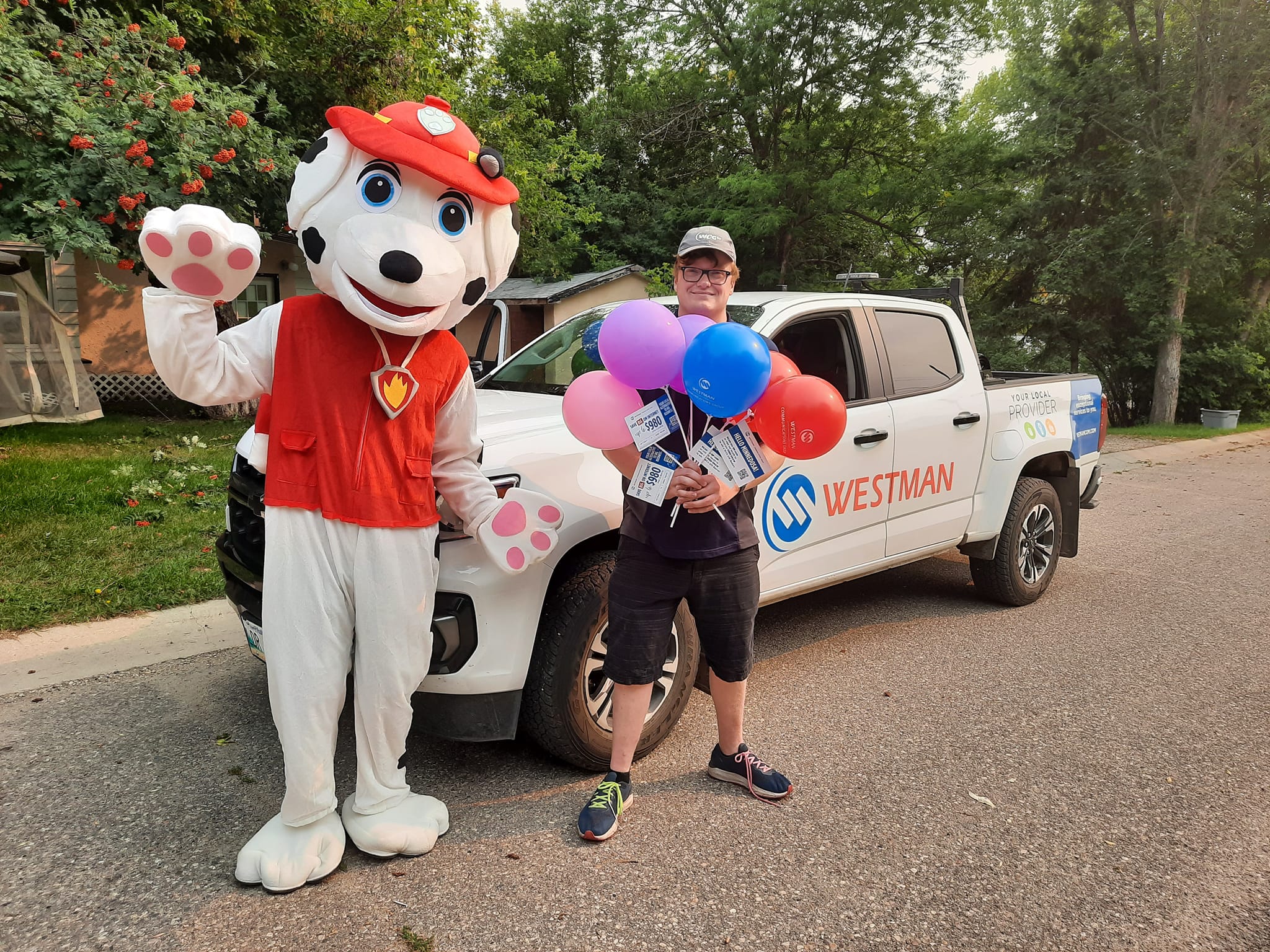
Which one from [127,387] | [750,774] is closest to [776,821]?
[750,774]

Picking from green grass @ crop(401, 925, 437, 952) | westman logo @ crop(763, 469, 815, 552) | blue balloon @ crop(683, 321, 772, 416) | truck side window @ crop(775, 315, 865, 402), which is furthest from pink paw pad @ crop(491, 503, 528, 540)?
truck side window @ crop(775, 315, 865, 402)

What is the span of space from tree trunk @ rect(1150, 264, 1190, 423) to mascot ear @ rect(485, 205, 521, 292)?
17440mm

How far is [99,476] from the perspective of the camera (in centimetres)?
775

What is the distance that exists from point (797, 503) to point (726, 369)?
1337 mm

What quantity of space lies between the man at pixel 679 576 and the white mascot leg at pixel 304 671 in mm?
852

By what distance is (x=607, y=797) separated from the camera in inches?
115

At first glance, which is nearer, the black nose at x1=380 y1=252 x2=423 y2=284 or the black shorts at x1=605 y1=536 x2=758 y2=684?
the black nose at x1=380 y1=252 x2=423 y2=284

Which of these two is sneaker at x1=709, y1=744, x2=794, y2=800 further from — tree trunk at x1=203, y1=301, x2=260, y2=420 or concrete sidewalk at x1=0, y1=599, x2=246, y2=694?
tree trunk at x1=203, y1=301, x2=260, y2=420

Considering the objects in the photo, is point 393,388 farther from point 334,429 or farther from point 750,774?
point 750,774

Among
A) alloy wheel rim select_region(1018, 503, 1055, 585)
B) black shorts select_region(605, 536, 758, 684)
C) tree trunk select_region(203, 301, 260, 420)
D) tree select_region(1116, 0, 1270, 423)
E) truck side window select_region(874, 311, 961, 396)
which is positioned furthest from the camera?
tree select_region(1116, 0, 1270, 423)

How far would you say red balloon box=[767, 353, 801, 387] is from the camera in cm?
289

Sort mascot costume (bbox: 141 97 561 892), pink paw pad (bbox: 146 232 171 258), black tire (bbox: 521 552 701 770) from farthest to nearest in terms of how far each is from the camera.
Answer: black tire (bbox: 521 552 701 770)
mascot costume (bbox: 141 97 561 892)
pink paw pad (bbox: 146 232 171 258)

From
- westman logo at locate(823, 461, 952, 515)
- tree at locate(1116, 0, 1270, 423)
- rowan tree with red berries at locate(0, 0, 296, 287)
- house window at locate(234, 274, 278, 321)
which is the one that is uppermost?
tree at locate(1116, 0, 1270, 423)

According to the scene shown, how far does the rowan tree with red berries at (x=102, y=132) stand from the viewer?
7.32 m
